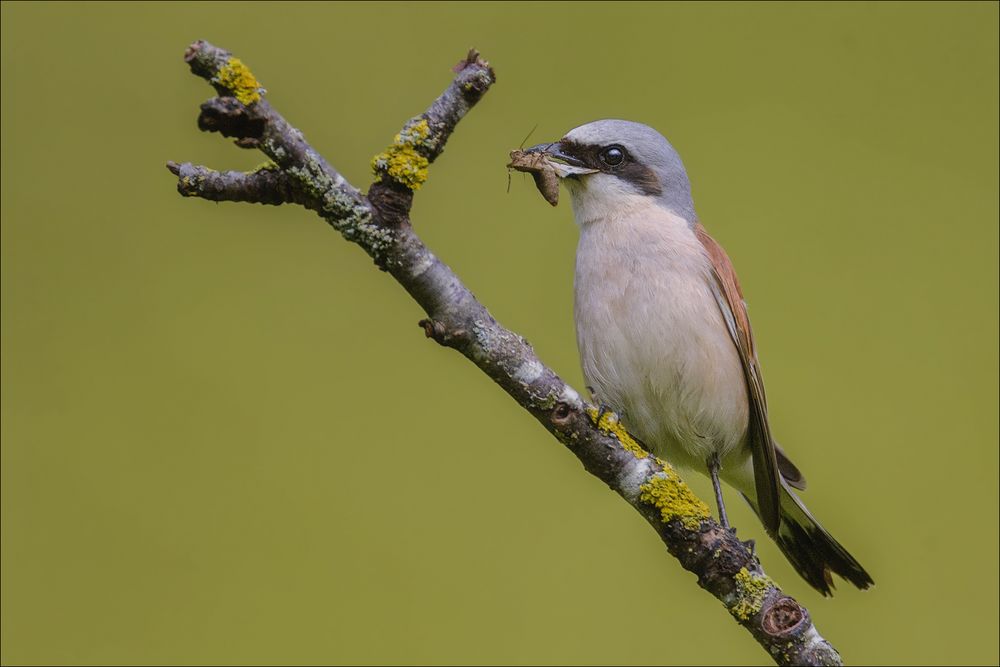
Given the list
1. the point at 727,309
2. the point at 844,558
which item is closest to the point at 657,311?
the point at 727,309

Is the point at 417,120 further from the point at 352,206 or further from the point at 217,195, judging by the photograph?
the point at 217,195

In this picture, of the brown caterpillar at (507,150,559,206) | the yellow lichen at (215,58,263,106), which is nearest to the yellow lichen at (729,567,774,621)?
the brown caterpillar at (507,150,559,206)

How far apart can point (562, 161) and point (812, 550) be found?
3.42ft

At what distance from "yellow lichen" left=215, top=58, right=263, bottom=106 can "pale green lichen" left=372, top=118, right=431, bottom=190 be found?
0.18 metres

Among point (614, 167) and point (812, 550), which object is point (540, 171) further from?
point (812, 550)

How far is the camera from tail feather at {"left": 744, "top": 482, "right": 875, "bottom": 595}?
7.00 ft

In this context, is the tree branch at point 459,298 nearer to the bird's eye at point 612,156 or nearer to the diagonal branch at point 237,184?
the diagonal branch at point 237,184

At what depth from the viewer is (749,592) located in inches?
60.0

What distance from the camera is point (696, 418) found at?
6.91 ft

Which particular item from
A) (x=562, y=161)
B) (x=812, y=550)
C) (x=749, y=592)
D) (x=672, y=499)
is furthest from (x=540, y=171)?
(x=812, y=550)

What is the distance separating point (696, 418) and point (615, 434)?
63cm

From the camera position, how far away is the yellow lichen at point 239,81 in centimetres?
120

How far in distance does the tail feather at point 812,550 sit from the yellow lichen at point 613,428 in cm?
74

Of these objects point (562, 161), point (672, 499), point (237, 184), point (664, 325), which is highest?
point (562, 161)
